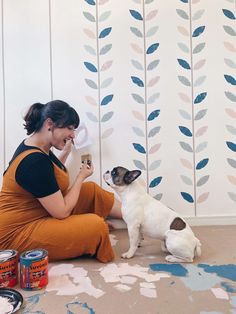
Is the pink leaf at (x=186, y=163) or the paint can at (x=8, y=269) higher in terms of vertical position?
the pink leaf at (x=186, y=163)

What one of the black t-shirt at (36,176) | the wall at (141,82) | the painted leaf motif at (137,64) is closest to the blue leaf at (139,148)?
the wall at (141,82)

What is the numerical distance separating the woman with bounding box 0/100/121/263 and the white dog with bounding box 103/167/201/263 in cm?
14

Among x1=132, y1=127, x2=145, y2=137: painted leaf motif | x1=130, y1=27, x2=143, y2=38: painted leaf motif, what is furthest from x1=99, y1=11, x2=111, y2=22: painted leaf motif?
x1=132, y1=127, x2=145, y2=137: painted leaf motif

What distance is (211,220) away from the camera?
6.01 feet

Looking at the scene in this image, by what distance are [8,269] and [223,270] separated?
34.3 inches

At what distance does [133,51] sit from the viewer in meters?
1.78

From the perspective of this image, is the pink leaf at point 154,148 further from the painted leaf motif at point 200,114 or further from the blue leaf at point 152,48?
the blue leaf at point 152,48

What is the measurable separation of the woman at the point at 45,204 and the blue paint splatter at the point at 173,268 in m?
0.22

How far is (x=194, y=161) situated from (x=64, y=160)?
2.70 feet

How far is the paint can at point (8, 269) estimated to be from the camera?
1053 millimetres

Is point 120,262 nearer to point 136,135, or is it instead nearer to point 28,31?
point 136,135

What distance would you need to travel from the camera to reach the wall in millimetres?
1759

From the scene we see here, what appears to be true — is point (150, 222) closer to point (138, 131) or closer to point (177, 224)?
point (177, 224)

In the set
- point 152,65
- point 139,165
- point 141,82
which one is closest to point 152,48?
point 152,65
